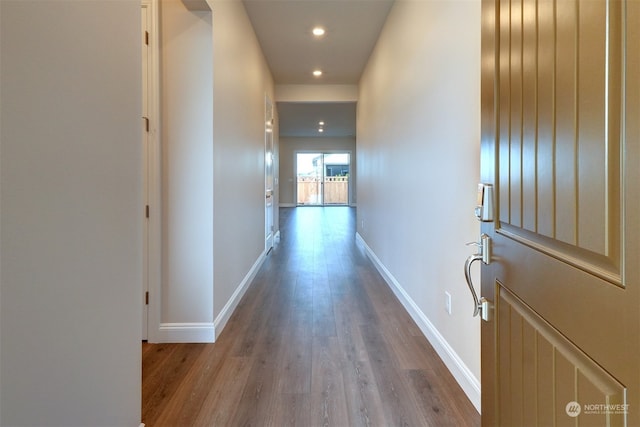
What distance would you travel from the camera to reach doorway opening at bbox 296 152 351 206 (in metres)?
13.8

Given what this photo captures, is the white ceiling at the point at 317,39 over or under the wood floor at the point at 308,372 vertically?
over

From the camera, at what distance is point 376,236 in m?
4.54

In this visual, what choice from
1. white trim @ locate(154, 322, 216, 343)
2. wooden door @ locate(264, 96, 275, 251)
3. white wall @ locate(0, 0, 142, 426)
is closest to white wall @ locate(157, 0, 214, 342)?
white trim @ locate(154, 322, 216, 343)

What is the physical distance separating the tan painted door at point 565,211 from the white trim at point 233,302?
1.95m

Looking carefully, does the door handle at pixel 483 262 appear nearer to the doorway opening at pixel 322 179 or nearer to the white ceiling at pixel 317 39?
the white ceiling at pixel 317 39

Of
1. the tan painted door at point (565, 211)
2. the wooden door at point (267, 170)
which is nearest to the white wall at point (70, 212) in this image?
the tan painted door at point (565, 211)

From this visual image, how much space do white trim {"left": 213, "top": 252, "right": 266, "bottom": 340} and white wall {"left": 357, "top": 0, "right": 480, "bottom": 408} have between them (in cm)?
145

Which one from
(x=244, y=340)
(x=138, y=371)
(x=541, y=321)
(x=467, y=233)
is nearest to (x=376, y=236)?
(x=244, y=340)

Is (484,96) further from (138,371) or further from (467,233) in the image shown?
(138,371)

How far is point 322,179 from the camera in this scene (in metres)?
14.0

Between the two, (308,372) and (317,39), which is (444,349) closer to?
(308,372)

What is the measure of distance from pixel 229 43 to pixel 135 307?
226cm

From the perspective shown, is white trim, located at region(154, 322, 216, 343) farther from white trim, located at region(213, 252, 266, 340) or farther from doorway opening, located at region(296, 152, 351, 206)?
doorway opening, located at region(296, 152, 351, 206)

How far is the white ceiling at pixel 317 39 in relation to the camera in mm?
3445
